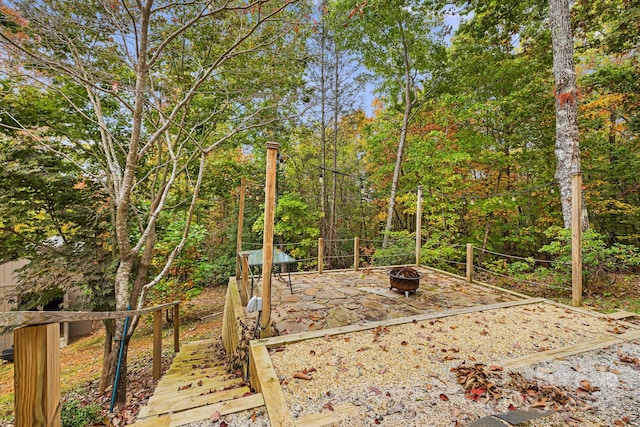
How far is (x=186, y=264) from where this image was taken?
766 cm

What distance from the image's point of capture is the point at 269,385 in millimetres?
2109

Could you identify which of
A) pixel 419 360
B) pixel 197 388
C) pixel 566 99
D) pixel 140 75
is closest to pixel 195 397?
pixel 197 388

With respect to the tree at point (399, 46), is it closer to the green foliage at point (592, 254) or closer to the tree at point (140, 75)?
the tree at point (140, 75)

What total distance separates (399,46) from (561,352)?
29.4 ft

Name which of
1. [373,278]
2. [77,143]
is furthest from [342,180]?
[77,143]

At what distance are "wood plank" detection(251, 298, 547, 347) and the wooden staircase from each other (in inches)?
19.7

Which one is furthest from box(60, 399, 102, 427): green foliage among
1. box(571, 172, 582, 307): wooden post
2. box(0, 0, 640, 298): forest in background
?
box(571, 172, 582, 307): wooden post

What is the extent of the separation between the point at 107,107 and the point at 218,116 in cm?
209

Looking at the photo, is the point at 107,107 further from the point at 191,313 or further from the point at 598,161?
the point at 598,161

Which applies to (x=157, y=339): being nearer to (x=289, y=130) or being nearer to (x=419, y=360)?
(x=419, y=360)

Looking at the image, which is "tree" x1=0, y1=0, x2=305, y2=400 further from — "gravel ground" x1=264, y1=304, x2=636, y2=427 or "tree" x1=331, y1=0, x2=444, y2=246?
"tree" x1=331, y1=0, x2=444, y2=246

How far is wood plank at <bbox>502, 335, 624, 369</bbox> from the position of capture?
2.43m

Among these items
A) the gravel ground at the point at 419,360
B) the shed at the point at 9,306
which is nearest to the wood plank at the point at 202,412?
the gravel ground at the point at 419,360

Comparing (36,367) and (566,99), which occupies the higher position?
(566,99)
